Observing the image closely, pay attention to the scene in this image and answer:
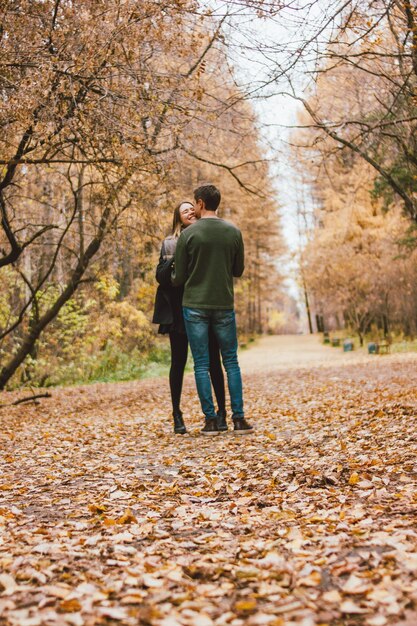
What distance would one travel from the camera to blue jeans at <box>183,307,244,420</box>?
537cm

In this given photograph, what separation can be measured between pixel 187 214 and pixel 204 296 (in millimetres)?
878

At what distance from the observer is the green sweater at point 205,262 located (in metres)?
5.31

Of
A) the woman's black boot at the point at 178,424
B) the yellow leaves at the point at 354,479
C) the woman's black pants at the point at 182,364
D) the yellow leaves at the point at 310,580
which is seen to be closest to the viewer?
the yellow leaves at the point at 310,580

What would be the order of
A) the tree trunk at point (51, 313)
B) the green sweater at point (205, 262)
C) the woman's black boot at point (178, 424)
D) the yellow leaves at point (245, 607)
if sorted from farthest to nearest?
the tree trunk at point (51, 313) → the woman's black boot at point (178, 424) → the green sweater at point (205, 262) → the yellow leaves at point (245, 607)

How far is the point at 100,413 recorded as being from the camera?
8805 millimetres

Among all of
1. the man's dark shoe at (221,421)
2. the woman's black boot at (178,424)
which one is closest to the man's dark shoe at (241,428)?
the man's dark shoe at (221,421)

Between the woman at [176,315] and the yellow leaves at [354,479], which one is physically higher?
the woman at [176,315]

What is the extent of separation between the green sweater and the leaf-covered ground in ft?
4.44

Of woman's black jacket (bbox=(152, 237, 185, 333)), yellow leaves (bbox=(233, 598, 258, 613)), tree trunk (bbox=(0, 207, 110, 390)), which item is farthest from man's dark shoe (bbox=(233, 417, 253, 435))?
tree trunk (bbox=(0, 207, 110, 390))

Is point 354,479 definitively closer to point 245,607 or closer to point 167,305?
point 245,607

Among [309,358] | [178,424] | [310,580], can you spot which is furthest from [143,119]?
[309,358]

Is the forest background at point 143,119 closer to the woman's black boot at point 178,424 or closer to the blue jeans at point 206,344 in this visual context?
the blue jeans at point 206,344

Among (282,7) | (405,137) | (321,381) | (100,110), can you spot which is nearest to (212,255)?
(100,110)

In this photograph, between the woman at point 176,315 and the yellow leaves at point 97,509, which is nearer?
the yellow leaves at point 97,509
